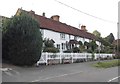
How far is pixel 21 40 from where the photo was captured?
20344mm

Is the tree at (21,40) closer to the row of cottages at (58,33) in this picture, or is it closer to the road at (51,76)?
the road at (51,76)

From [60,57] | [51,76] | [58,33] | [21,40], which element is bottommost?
[51,76]

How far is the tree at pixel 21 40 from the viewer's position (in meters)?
20.3

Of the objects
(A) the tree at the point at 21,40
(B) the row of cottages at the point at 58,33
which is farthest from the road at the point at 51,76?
(B) the row of cottages at the point at 58,33

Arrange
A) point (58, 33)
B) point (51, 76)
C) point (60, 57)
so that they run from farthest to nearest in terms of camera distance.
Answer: point (58, 33), point (60, 57), point (51, 76)

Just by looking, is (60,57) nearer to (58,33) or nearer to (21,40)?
(21,40)

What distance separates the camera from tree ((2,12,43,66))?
20.3m

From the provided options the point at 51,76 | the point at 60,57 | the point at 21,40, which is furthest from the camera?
the point at 60,57

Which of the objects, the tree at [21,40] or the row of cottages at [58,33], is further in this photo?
the row of cottages at [58,33]

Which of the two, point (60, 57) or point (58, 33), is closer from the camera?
point (60, 57)

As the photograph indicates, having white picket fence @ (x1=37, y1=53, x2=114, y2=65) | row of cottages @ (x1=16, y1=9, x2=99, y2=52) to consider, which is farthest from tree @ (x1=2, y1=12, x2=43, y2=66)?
row of cottages @ (x1=16, y1=9, x2=99, y2=52)

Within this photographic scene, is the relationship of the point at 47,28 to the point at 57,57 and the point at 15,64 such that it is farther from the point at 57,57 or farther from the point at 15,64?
the point at 15,64

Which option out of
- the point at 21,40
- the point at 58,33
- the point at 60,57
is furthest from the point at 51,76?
the point at 58,33

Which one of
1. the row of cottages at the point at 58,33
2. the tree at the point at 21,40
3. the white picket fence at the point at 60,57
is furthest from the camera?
the row of cottages at the point at 58,33
